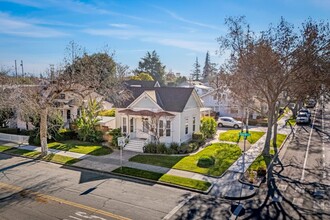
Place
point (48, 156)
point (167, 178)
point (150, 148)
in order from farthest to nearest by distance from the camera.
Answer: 1. point (150, 148)
2. point (48, 156)
3. point (167, 178)

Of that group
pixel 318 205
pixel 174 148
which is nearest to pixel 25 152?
pixel 174 148

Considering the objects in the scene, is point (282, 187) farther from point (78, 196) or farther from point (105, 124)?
point (105, 124)

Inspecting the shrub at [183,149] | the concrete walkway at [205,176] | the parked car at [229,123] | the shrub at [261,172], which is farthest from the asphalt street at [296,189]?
the parked car at [229,123]

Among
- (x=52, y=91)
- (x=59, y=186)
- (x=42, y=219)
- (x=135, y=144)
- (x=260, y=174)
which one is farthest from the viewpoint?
(x=135, y=144)

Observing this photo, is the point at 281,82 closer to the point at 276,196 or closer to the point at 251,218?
the point at 276,196

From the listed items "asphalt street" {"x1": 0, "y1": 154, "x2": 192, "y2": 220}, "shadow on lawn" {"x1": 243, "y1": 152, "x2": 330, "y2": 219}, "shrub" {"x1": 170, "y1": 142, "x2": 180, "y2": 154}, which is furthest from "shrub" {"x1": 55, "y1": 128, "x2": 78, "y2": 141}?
"shadow on lawn" {"x1": 243, "y1": 152, "x2": 330, "y2": 219}

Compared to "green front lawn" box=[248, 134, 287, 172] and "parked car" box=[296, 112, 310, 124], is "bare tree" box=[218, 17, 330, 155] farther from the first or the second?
"parked car" box=[296, 112, 310, 124]

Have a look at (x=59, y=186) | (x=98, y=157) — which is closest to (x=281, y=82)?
(x=98, y=157)
